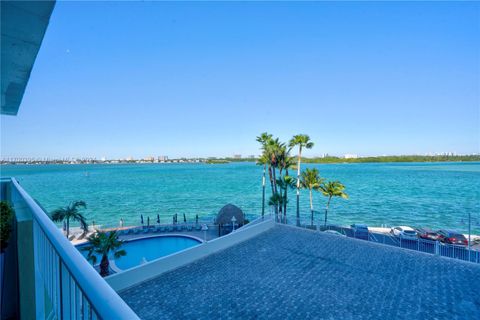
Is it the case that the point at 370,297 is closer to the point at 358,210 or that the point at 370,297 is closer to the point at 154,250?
the point at 154,250

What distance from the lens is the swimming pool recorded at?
15.1m

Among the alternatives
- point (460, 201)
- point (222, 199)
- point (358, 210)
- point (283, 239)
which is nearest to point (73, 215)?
point (283, 239)

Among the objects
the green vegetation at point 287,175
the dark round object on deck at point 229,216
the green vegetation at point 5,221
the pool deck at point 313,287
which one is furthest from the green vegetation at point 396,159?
the green vegetation at point 5,221

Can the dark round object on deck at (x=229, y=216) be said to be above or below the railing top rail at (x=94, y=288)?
below

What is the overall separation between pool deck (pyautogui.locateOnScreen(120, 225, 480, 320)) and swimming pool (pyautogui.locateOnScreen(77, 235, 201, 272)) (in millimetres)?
8240

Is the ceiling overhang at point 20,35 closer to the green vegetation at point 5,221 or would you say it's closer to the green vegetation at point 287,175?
the green vegetation at point 5,221

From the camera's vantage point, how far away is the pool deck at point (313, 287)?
220 inches

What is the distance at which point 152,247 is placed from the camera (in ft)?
55.1

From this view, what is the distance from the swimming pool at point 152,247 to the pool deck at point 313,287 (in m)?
8.24

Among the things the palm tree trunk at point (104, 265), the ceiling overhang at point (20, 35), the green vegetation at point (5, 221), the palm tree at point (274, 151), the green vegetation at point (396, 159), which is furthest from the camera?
the green vegetation at point (396, 159)

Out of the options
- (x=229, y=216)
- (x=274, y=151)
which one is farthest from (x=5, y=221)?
(x=274, y=151)

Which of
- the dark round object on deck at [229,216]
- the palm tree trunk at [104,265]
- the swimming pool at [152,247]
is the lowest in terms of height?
the swimming pool at [152,247]

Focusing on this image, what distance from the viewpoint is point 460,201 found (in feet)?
121

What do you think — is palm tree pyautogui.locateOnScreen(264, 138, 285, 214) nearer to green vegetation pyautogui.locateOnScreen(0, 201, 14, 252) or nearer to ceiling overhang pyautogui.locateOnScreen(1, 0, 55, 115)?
green vegetation pyautogui.locateOnScreen(0, 201, 14, 252)
